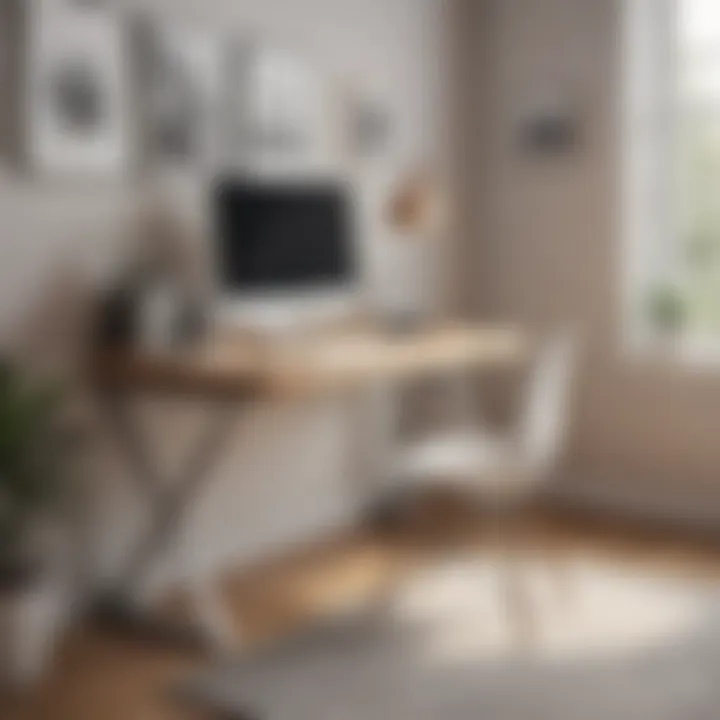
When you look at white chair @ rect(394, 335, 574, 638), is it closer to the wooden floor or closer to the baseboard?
the wooden floor

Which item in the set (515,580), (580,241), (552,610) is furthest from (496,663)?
(580,241)

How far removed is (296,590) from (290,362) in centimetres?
87

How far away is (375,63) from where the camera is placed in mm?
4836

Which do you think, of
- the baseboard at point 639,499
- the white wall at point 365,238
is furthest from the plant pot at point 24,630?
the baseboard at point 639,499

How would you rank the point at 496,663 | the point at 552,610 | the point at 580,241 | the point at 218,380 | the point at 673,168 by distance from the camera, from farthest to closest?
the point at 580,241 < the point at 673,168 < the point at 552,610 < the point at 218,380 < the point at 496,663

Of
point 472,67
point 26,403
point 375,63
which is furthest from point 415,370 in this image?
point 472,67

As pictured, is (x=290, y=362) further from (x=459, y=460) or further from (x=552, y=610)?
(x=552, y=610)

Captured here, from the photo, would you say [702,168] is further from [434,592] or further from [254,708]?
[254,708]

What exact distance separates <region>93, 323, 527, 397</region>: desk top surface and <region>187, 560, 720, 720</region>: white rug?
2.36 ft

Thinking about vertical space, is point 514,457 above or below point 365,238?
below

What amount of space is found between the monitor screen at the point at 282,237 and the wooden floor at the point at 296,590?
97cm

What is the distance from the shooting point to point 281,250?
4086 millimetres

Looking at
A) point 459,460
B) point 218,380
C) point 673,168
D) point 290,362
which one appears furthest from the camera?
point 673,168

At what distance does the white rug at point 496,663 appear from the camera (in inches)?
119
